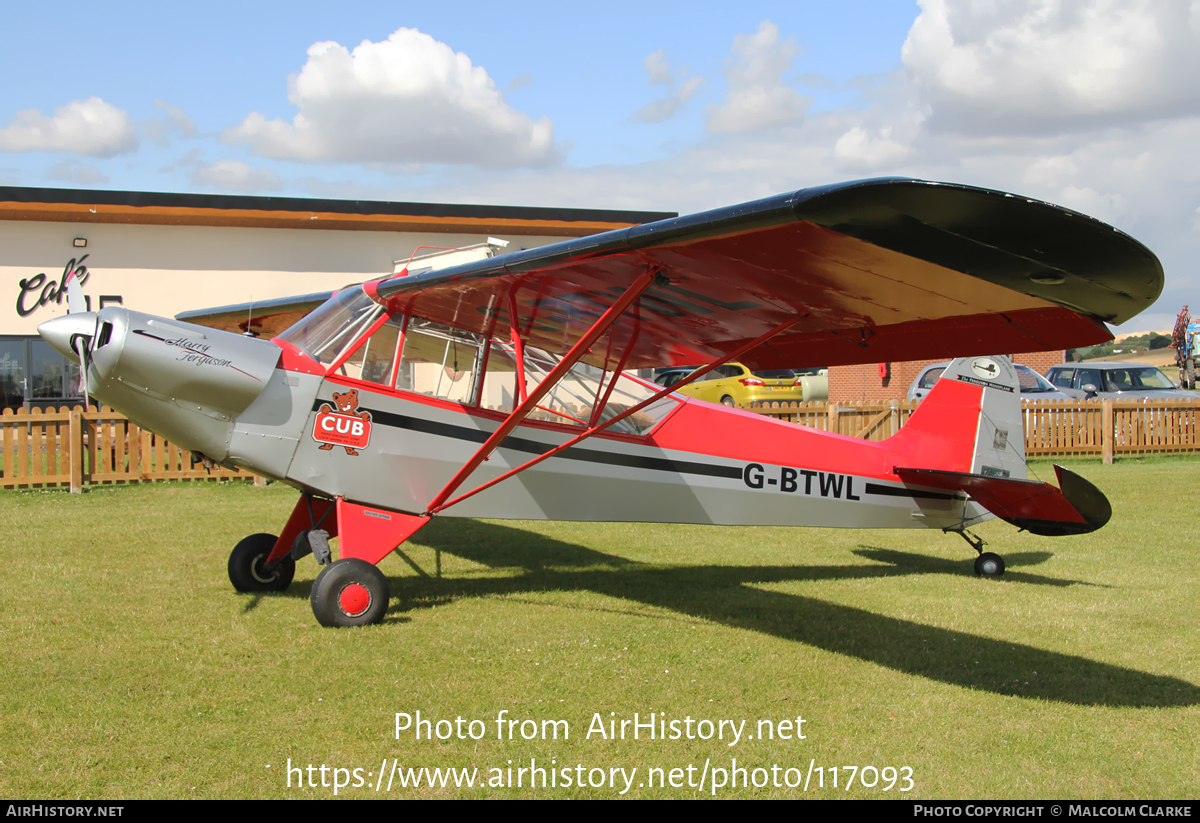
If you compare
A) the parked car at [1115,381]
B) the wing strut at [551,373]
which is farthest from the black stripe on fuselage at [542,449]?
the parked car at [1115,381]

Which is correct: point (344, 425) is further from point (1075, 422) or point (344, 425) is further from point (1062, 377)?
point (1062, 377)

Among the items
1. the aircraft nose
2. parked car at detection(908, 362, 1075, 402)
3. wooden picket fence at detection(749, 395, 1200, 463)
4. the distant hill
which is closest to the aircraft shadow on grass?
the aircraft nose

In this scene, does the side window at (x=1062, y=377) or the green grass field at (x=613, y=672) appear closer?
the green grass field at (x=613, y=672)

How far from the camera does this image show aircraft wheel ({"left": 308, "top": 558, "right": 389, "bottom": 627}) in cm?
568

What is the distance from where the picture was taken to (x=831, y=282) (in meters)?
4.70

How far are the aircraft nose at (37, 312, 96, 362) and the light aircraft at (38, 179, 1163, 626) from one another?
0.09 feet

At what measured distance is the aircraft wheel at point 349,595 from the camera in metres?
5.68

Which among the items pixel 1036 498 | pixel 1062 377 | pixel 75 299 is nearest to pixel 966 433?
pixel 1036 498

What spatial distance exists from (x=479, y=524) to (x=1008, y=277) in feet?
27.9

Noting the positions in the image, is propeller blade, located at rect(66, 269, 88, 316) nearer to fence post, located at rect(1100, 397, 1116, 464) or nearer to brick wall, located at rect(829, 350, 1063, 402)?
fence post, located at rect(1100, 397, 1116, 464)

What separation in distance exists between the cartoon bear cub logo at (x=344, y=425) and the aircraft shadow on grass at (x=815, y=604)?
51.1 inches

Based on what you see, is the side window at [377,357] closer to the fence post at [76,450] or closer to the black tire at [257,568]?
the black tire at [257,568]
